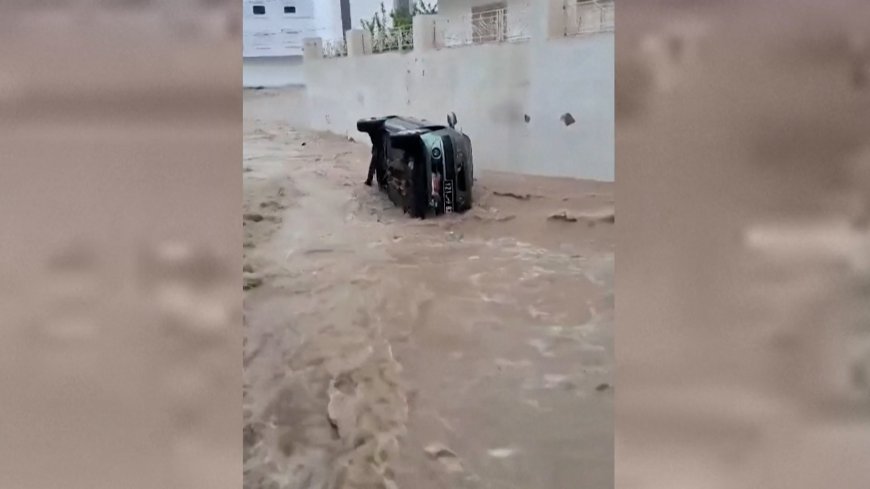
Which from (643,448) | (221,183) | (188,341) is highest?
(221,183)

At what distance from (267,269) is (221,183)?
0.09 meters

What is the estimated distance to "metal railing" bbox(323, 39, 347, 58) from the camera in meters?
0.70

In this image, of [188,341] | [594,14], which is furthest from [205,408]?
[594,14]

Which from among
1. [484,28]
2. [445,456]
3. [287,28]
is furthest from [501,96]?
[445,456]

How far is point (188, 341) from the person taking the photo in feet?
1.98

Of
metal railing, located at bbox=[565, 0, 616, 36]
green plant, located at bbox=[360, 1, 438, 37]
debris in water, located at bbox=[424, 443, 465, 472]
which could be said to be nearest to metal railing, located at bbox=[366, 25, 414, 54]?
green plant, located at bbox=[360, 1, 438, 37]

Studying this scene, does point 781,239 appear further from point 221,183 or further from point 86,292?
point 86,292

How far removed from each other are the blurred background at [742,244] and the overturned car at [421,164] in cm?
14

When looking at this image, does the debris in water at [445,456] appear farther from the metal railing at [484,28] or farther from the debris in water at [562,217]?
the metal railing at [484,28]

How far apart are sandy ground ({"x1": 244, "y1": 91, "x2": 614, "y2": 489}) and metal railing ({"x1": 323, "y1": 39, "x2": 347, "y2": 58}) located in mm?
76

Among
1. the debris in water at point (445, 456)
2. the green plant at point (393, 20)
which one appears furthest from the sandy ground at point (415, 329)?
the green plant at point (393, 20)

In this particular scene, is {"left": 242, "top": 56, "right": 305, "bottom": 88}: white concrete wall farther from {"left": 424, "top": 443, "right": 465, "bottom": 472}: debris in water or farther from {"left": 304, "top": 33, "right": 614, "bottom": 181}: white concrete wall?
{"left": 424, "top": 443, "right": 465, "bottom": 472}: debris in water

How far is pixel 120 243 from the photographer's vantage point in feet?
1.96

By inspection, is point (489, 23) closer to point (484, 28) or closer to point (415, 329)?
point (484, 28)
